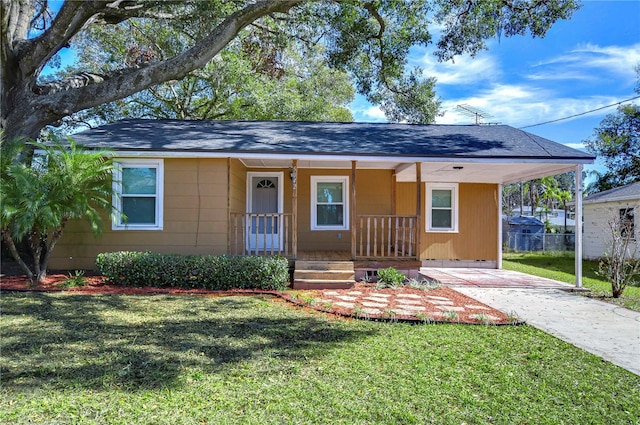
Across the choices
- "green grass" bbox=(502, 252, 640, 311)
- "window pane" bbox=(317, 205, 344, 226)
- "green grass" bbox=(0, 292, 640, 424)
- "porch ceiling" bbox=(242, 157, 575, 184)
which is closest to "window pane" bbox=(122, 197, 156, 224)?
Result: "porch ceiling" bbox=(242, 157, 575, 184)

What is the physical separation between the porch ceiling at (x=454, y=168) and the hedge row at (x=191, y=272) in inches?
96.5

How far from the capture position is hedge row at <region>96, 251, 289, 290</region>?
7680mm

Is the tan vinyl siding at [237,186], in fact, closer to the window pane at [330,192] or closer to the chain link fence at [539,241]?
the window pane at [330,192]

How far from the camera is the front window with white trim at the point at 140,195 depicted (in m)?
8.58

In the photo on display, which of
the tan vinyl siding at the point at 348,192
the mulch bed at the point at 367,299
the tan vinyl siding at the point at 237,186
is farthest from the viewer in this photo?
the tan vinyl siding at the point at 348,192

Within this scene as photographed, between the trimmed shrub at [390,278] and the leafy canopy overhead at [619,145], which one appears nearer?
the trimmed shrub at [390,278]

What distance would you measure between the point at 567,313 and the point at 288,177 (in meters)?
7.12

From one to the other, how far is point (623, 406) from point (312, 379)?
2.43m

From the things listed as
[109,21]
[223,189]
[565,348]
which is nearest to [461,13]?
[223,189]

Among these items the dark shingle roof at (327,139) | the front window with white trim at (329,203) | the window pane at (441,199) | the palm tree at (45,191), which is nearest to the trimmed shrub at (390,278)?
the dark shingle roof at (327,139)

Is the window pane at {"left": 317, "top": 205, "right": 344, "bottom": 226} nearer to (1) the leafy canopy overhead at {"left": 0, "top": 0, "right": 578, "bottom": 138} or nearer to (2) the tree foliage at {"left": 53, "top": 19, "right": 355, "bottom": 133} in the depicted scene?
(1) the leafy canopy overhead at {"left": 0, "top": 0, "right": 578, "bottom": 138}

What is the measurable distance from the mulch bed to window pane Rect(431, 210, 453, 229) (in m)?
4.28

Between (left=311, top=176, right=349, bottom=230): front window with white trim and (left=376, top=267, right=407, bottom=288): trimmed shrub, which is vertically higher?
(left=311, top=176, right=349, bottom=230): front window with white trim

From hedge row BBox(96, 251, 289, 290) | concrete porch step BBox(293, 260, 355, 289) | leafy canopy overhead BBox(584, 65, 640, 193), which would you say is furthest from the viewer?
leafy canopy overhead BBox(584, 65, 640, 193)
